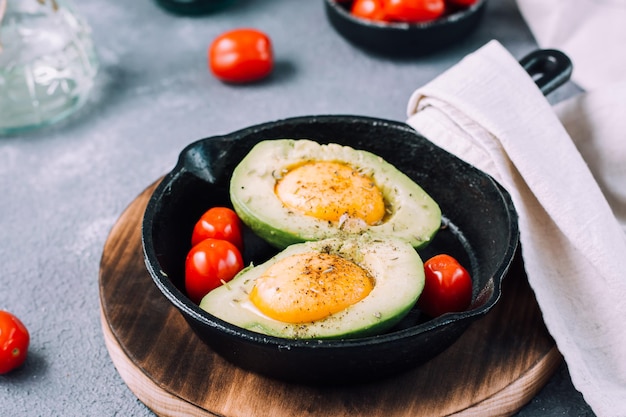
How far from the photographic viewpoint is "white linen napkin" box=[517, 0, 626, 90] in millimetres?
2336

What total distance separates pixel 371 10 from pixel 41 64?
1.00 m

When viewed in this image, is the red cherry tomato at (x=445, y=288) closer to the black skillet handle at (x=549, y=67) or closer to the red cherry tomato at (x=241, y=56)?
the black skillet handle at (x=549, y=67)

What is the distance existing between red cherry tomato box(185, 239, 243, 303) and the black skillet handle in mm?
810

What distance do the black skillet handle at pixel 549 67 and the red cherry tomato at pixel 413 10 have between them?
0.56 meters

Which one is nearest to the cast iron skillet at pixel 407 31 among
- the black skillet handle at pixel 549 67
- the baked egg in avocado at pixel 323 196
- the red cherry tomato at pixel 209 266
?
the black skillet handle at pixel 549 67

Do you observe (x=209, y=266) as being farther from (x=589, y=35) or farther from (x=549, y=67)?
(x=589, y=35)

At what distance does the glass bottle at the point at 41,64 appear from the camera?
2.34m

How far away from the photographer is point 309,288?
135cm

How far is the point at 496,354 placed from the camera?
1.50 m

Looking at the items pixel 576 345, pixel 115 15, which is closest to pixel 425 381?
pixel 576 345

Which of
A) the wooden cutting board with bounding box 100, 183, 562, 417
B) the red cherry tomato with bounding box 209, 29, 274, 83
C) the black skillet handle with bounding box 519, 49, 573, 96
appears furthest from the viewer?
the red cherry tomato with bounding box 209, 29, 274, 83

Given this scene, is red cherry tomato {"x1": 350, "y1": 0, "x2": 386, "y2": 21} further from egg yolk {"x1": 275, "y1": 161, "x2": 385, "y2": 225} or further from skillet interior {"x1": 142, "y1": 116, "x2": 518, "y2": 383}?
egg yolk {"x1": 275, "y1": 161, "x2": 385, "y2": 225}

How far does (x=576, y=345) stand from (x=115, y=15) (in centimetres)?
208

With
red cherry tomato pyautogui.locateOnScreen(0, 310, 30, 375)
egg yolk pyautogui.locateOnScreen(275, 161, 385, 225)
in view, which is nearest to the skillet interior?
egg yolk pyautogui.locateOnScreen(275, 161, 385, 225)
